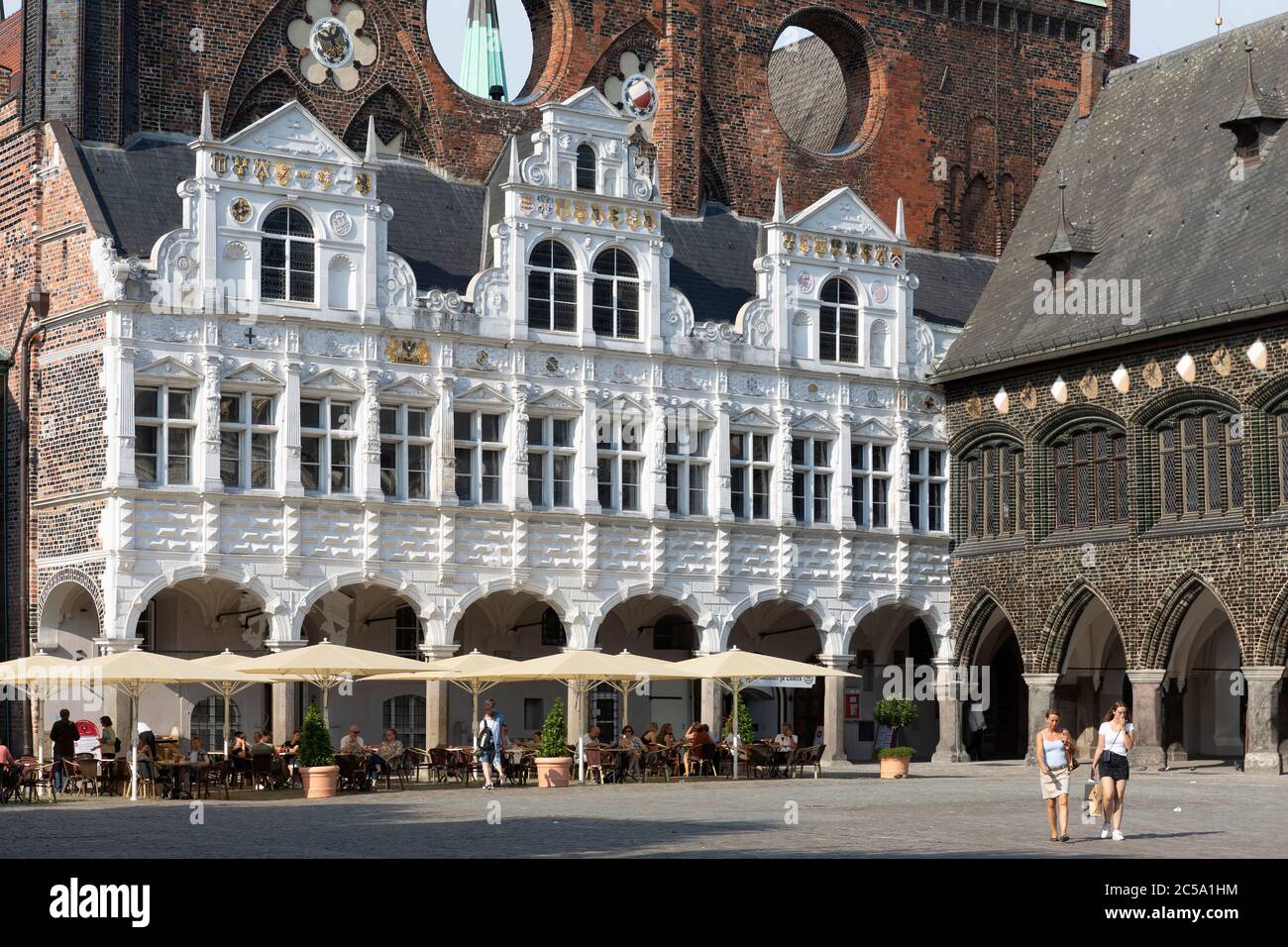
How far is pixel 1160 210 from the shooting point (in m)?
43.2

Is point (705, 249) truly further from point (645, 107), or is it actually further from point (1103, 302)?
point (1103, 302)

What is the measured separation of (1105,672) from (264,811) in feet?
72.4

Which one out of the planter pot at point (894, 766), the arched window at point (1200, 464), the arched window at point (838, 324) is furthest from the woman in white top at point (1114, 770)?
the arched window at point (838, 324)

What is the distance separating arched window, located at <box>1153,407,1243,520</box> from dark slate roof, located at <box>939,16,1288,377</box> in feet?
5.76

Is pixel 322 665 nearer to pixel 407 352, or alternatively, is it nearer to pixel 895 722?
pixel 407 352

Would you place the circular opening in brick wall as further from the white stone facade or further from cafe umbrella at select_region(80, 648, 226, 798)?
cafe umbrella at select_region(80, 648, 226, 798)

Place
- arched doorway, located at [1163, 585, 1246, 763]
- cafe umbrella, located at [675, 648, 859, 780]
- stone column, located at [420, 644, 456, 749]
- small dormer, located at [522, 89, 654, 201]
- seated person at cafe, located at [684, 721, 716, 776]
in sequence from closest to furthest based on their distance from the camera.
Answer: cafe umbrella, located at [675, 648, 859, 780]
seated person at cafe, located at [684, 721, 716, 776]
stone column, located at [420, 644, 456, 749]
small dormer, located at [522, 89, 654, 201]
arched doorway, located at [1163, 585, 1246, 763]

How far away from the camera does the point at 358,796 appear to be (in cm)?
3111

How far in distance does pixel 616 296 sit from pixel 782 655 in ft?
29.4

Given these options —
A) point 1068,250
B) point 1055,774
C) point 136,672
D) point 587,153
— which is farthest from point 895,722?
point 1055,774

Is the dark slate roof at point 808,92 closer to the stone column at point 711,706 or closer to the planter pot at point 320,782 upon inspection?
the stone column at point 711,706

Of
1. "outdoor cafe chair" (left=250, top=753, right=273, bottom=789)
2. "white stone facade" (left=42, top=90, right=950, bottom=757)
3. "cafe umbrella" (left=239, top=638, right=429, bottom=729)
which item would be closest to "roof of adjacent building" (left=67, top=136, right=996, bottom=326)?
"white stone facade" (left=42, top=90, right=950, bottom=757)

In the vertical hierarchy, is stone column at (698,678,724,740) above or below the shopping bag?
above

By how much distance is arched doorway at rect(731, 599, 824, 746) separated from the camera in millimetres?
45750
